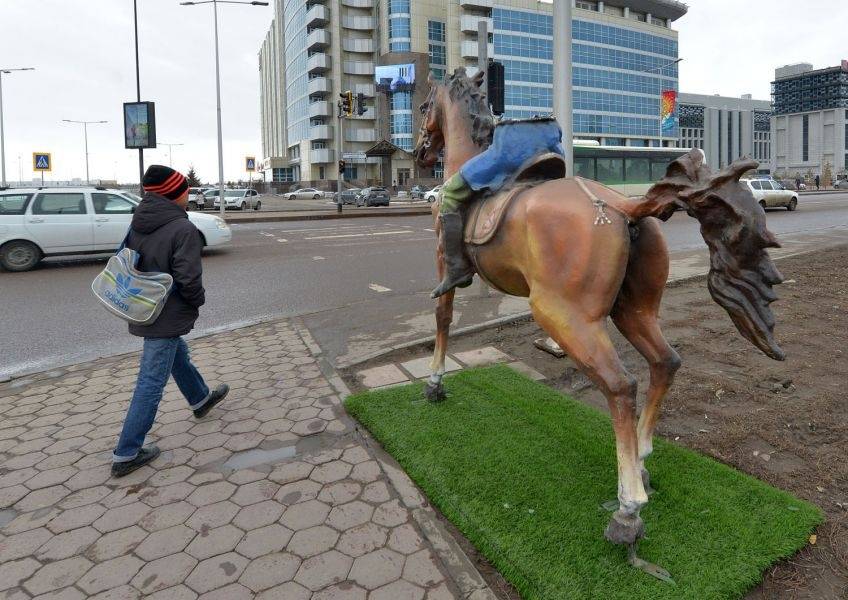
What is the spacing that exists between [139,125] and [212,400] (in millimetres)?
21780

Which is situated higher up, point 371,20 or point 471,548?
point 371,20

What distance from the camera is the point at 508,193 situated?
125 inches

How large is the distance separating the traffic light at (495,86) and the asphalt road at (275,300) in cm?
286

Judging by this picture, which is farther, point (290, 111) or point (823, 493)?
point (290, 111)

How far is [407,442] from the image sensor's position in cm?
377

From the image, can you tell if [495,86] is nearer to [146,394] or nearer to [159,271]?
[159,271]

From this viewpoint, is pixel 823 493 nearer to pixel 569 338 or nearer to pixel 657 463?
pixel 657 463

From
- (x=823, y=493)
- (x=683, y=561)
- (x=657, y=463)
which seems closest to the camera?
(x=683, y=561)

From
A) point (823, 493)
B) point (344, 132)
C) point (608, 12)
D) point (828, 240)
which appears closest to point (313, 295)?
point (823, 493)

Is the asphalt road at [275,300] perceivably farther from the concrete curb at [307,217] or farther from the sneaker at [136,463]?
the concrete curb at [307,217]

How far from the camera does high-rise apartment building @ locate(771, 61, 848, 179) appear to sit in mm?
105950

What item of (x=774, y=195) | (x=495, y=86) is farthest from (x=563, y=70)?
(x=774, y=195)

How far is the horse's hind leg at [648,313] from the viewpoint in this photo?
113 inches

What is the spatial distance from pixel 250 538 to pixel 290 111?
286 feet
